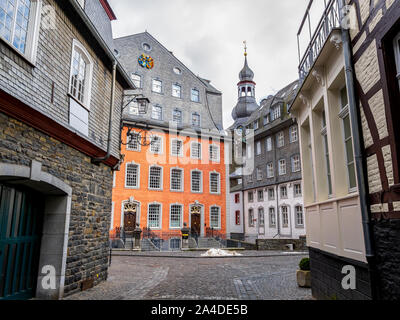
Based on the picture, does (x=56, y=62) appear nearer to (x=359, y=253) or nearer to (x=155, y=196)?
(x=359, y=253)

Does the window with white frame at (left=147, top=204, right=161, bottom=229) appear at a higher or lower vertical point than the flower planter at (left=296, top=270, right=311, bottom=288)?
higher

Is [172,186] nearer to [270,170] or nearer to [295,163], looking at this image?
[270,170]

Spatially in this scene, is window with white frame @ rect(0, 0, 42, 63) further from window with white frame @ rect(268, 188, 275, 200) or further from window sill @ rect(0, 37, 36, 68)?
window with white frame @ rect(268, 188, 275, 200)

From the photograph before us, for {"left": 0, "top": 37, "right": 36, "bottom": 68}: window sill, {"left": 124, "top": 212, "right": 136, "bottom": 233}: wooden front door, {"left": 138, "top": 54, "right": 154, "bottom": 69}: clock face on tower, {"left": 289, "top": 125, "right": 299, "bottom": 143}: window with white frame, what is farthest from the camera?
{"left": 289, "top": 125, "right": 299, "bottom": 143}: window with white frame

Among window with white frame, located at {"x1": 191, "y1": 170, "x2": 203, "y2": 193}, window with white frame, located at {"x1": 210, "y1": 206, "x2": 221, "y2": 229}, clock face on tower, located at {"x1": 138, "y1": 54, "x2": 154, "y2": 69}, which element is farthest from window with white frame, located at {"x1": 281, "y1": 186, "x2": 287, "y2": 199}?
clock face on tower, located at {"x1": 138, "y1": 54, "x2": 154, "y2": 69}

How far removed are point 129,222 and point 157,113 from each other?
404 inches

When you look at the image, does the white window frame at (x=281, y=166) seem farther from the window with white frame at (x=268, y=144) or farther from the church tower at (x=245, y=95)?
the church tower at (x=245, y=95)

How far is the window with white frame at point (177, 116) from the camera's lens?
30.6m

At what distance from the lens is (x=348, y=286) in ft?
17.7

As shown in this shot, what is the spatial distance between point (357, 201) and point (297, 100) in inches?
160

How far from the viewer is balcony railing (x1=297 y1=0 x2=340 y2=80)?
579 cm

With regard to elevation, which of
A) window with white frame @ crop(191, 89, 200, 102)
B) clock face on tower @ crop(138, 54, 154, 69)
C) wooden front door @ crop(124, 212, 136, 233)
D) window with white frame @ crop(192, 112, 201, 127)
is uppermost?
clock face on tower @ crop(138, 54, 154, 69)

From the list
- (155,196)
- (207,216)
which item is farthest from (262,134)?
(155,196)

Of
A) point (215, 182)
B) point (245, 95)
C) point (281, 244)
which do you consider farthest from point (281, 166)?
point (245, 95)
